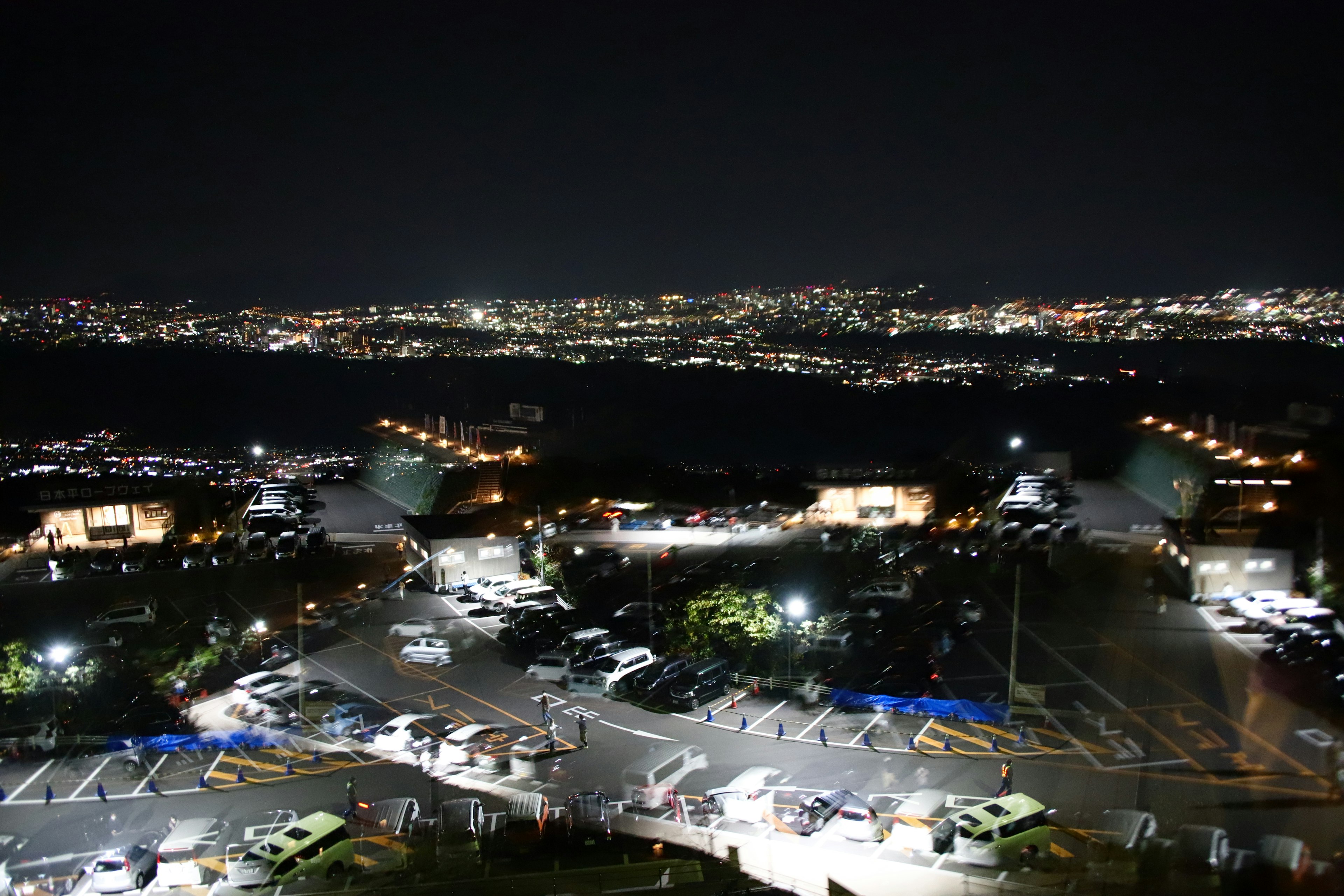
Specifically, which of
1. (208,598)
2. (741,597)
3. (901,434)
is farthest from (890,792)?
(901,434)

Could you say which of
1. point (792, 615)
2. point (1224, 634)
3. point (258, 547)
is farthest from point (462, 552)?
point (1224, 634)

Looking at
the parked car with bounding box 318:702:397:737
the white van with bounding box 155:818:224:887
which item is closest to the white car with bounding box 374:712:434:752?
the parked car with bounding box 318:702:397:737

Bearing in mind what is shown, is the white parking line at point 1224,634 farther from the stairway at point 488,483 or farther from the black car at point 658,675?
the stairway at point 488,483

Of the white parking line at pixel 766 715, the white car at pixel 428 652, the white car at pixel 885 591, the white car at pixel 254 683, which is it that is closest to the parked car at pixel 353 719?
the white car at pixel 254 683

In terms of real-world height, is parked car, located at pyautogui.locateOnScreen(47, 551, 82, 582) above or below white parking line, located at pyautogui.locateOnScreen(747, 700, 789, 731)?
above

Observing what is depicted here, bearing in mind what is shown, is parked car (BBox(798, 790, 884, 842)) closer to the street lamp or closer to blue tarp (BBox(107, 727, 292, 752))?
the street lamp

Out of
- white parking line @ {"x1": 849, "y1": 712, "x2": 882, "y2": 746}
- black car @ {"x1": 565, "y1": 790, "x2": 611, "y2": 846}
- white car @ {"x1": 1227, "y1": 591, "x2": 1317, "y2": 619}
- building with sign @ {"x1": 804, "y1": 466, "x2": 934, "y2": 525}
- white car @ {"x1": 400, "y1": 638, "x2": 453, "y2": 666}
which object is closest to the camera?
black car @ {"x1": 565, "y1": 790, "x2": 611, "y2": 846}

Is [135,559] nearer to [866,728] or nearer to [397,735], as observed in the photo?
[397,735]
